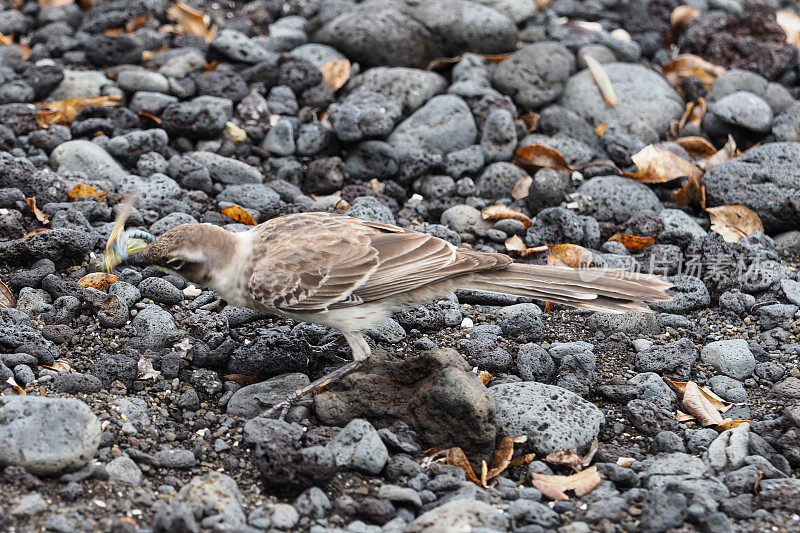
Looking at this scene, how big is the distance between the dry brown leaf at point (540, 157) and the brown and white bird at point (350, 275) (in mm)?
2872

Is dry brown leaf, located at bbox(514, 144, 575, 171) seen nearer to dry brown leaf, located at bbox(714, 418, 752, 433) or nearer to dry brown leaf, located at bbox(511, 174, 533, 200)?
dry brown leaf, located at bbox(511, 174, 533, 200)

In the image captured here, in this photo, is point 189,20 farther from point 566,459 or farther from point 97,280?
point 566,459

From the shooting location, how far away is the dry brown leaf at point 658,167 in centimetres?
895

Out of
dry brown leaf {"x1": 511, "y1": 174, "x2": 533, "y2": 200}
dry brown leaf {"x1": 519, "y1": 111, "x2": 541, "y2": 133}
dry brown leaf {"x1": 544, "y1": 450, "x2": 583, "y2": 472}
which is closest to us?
dry brown leaf {"x1": 544, "y1": 450, "x2": 583, "y2": 472}

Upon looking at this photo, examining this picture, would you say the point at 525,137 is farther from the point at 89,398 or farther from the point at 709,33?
the point at 89,398

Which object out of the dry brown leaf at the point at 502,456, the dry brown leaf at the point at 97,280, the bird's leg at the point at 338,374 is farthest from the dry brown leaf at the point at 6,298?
the dry brown leaf at the point at 502,456

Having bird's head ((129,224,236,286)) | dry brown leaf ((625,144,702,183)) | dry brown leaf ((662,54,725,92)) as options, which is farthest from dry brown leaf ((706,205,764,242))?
bird's head ((129,224,236,286))

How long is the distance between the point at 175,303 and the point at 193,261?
1.15 m

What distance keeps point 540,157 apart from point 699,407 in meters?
3.87

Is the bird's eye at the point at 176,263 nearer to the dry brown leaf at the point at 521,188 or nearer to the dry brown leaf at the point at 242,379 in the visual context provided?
the dry brown leaf at the point at 242,379

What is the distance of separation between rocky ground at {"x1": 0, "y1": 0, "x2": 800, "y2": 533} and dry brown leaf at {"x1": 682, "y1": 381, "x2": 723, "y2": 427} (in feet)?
0.24

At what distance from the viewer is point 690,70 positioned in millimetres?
11039

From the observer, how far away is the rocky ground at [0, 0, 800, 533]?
4.88 meters

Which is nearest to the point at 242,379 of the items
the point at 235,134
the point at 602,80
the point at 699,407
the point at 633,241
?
the point at 699,407
